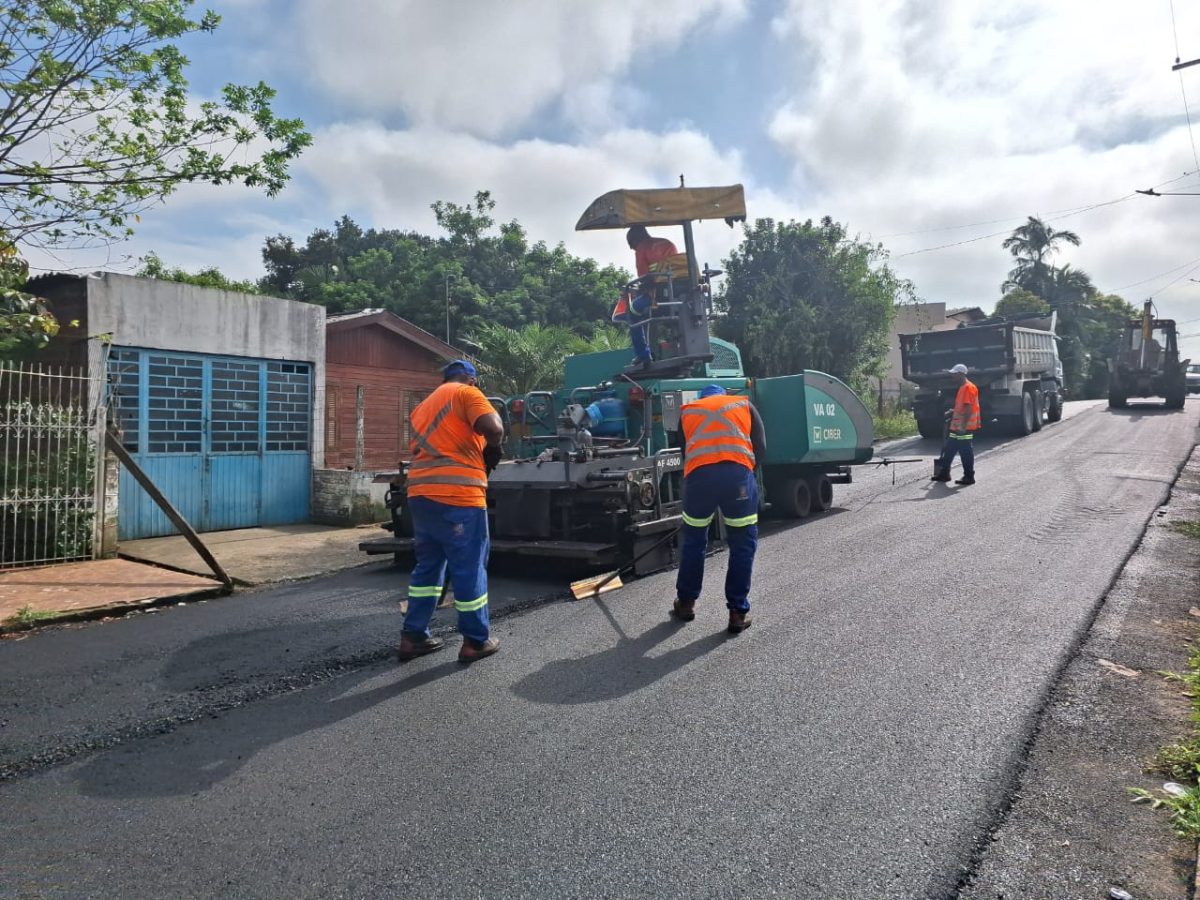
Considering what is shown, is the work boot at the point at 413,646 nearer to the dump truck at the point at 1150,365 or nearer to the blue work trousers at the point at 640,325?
the blue work trousers at the point at 640,325

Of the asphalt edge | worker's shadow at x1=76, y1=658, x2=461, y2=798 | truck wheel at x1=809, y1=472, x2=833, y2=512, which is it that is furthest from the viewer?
truck wheel at x1=809, y1=472, x2=833, y2=512

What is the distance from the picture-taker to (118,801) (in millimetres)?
3055

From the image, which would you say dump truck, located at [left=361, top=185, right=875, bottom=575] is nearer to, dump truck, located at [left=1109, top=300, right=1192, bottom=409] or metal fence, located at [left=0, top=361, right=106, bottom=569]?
metal fence, located at [left=0, top=361, right=106, bottom=569]

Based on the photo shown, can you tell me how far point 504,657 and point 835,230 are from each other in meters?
21.8

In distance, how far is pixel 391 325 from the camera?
561 inches

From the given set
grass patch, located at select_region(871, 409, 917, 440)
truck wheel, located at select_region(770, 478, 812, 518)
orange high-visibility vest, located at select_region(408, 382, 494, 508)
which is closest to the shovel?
orange high-visibility vest, located at select_region(408, 382, 494, 508)

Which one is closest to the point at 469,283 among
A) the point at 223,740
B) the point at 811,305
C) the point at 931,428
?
the point at 811,305

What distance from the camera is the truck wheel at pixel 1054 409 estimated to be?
19.7 m

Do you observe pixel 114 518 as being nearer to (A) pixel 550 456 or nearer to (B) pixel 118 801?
(A) pixel 550 456

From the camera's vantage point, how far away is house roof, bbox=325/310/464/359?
13.3 m

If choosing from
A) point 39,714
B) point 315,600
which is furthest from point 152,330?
point 39,714

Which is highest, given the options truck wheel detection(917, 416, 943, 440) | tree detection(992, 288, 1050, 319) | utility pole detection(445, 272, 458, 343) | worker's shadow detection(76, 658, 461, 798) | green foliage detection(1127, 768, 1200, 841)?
tree detection(992, 288, 1050, 319)

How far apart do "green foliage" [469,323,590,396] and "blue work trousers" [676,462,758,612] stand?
850 cm

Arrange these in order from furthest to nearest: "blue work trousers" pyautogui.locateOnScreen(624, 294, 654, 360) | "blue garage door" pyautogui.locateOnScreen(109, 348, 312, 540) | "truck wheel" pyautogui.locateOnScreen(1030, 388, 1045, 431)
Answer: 1. "truck wheel" pyautogui.locateOnScreen(1030, 388, 1045, 431)
2. "blue garage door" pyautogui.locateOnScreen(109, 348, 312, 540)
3. "blue work trousers" pyautogui.locateOnScreen(624, 294, 654, 360)
